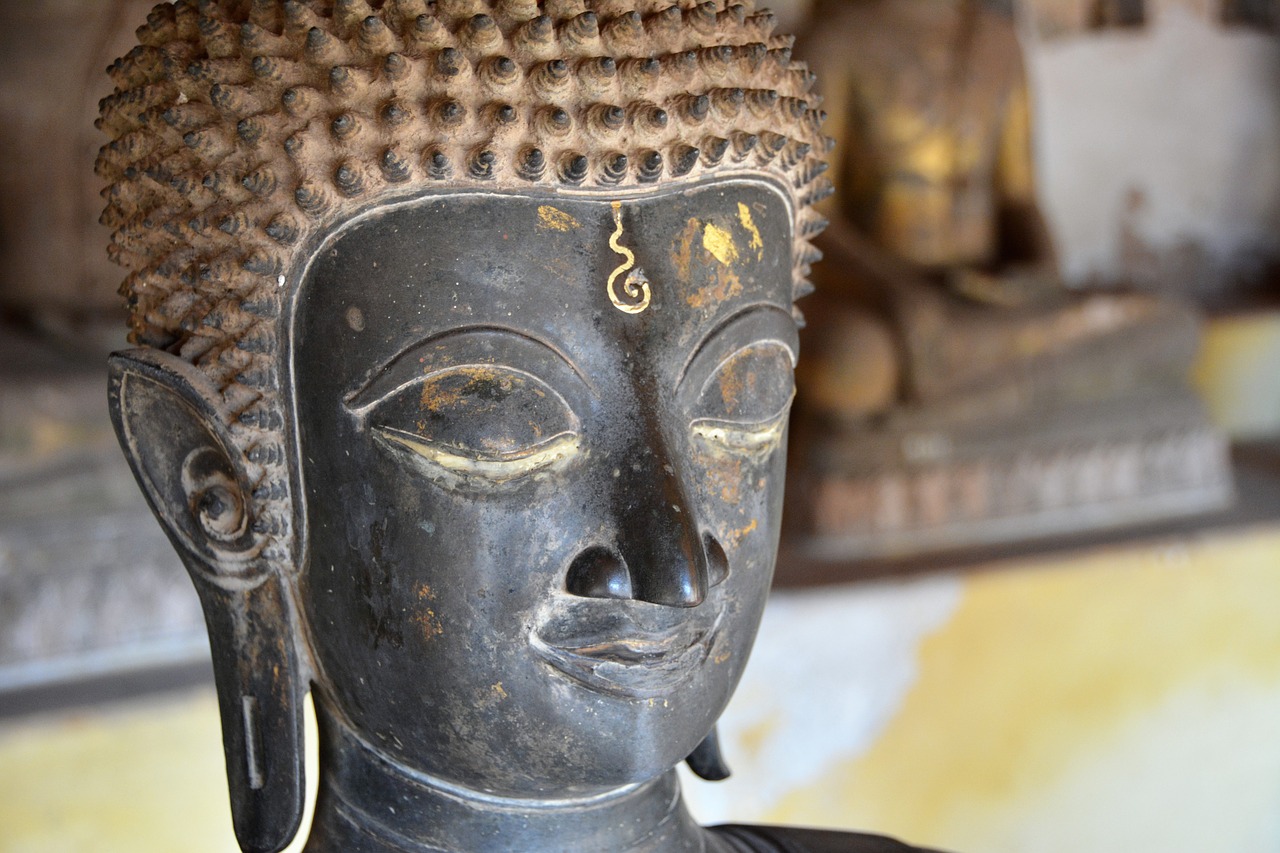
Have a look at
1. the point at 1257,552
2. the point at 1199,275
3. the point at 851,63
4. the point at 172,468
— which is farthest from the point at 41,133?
the point at 1199,275

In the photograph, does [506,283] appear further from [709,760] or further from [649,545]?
[709,760]

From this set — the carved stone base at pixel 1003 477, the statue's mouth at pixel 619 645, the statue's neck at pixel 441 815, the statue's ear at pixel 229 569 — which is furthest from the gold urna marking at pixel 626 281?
the carved stone base at pixel 1003 477

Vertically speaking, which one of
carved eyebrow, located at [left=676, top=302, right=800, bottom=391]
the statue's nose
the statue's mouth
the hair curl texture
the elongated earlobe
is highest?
the hair curl texture

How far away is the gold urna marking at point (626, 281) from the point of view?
119cm

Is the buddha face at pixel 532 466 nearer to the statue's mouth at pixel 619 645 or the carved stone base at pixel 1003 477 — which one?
the statue's mouth at pixel 619 645

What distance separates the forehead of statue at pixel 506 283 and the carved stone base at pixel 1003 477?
2.25 metres

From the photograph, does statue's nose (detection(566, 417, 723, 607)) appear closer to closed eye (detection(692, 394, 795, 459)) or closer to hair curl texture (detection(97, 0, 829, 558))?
closed eye (detection(692, 394, 795, 459))

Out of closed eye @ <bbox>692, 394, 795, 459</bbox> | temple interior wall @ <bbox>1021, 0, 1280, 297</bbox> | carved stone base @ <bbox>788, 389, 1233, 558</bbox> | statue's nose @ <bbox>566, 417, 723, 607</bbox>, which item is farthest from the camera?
temple interior wall @ <bbox>1021, 0, 1280, 297</bbox>

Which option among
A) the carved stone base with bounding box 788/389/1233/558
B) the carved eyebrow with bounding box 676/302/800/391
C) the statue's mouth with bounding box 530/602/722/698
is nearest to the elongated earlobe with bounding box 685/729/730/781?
the statue's mouth with bounding box 530/602/722/698

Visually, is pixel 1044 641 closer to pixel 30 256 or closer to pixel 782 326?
pixel 782 326

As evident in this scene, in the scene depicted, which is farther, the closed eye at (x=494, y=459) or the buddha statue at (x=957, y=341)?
the buddha statue at (x=957, y=341)

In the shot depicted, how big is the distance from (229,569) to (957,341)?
98.9 inches

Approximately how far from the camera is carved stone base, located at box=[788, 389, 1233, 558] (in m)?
3.41

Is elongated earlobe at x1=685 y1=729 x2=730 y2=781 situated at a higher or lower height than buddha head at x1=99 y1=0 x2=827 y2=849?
lower
